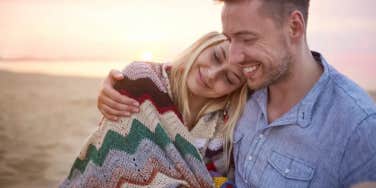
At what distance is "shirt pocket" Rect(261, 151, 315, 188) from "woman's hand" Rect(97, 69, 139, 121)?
0.74m

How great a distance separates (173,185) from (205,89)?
2.10 ft

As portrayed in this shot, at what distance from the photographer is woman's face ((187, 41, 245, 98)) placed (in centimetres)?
273

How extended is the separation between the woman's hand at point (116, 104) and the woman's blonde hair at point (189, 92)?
39 cm

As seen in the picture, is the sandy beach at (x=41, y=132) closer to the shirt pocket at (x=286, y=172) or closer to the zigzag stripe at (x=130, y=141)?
the zigzag stripe at (x=130, y=141)

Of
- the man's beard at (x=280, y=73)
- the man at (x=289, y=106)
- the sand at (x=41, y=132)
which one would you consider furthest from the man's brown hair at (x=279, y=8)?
the sand at (x=41, y=132)

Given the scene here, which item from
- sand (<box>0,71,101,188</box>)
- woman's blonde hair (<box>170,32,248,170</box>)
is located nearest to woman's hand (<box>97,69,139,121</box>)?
Answer: woman's blonde hair (<box>170,32,248,170</box>)

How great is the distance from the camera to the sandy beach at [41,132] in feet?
15.4

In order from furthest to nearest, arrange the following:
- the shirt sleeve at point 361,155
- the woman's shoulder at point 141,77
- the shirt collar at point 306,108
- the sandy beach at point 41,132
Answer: the sandy beach at point 41,132
the woman's shoulder at point 141,77
the shirt collar at point 306,108
the shirt sleeve at point 361,155

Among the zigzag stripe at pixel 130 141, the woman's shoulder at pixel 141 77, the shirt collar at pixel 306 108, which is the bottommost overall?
the zigzag stripe at pixel 130 141

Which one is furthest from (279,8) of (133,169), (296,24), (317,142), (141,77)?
(133,169)

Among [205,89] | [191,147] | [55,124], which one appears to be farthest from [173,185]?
[55,124]

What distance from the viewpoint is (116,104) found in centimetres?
247

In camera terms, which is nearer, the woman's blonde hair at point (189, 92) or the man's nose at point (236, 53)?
the man's nose at point (236, 53)

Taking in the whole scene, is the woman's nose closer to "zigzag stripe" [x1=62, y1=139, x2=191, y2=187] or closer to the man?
the man
